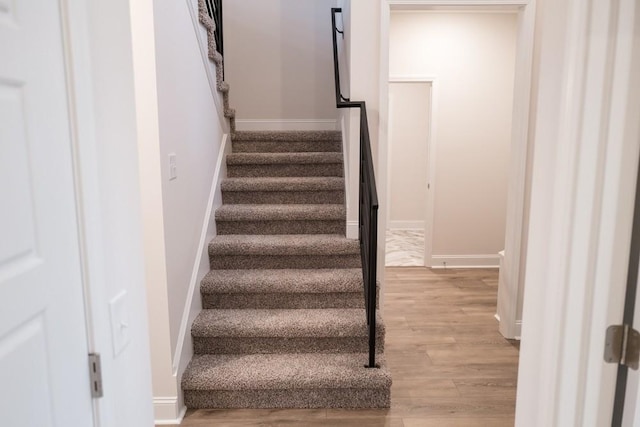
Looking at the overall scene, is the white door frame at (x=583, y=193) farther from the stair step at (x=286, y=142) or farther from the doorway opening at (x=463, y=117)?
the doorway opening at (x=463, y=117)

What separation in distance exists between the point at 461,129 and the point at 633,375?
4.29 m

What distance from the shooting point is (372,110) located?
2998 millimetres

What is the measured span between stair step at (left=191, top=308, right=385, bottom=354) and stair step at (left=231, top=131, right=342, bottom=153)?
178 centimetres

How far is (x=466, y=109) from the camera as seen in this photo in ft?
16.3

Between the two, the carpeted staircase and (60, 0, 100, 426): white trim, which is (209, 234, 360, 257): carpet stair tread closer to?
the carpeted staircase

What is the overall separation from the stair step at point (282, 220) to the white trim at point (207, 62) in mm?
796

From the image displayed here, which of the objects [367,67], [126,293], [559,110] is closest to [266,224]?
[367,67]

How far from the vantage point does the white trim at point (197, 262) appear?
8.04 feet

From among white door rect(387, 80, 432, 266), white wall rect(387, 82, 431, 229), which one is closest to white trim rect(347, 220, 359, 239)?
white door rect(387, 80, 432, 266)

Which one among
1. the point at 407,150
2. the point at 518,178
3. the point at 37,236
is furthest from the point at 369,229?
the point at 407,150

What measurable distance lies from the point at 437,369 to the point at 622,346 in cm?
206

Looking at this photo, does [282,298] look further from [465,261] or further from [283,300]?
[465,261]

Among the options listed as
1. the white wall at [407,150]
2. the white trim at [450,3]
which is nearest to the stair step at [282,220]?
the white trim at [450,3]

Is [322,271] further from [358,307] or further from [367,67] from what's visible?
[367,67]
